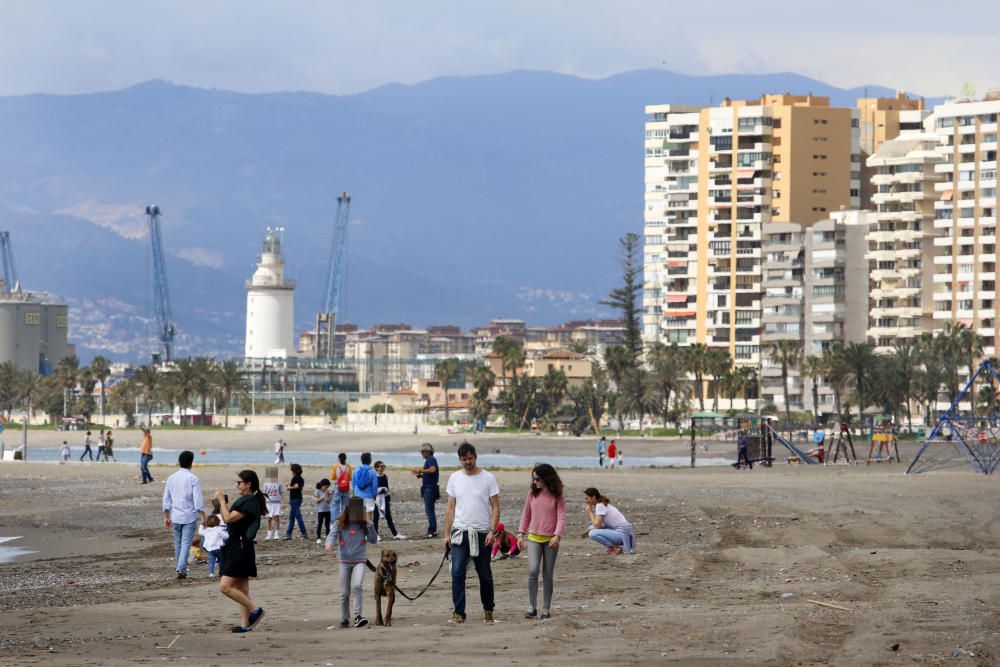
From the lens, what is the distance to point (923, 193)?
121m

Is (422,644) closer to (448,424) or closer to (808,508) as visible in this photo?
(808,508)

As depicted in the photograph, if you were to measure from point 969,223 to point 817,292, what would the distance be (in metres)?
12.2

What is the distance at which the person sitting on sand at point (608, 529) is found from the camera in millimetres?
22297

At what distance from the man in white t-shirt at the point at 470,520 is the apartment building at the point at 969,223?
105433 mm

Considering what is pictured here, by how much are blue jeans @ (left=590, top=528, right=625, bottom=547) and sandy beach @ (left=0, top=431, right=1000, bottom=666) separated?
251 mm

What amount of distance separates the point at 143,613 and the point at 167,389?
13242 centimetres

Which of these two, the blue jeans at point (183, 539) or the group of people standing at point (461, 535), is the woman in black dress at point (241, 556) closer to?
the group of people standing at point (461, 535)

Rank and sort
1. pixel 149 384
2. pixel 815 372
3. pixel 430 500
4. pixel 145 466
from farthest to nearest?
pixel 149 384 → pixel 815 372 → pixel 145 466 → pixel 430 500

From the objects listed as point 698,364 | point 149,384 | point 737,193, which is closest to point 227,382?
point 149,384

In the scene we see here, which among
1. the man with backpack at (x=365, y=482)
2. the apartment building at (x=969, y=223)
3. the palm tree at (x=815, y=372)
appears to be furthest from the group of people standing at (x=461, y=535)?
the apartment building at (x=969, y=223)

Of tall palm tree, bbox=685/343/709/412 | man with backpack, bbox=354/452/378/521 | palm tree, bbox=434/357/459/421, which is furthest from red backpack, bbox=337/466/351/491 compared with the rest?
palm tree, bbox=434/357/459/421

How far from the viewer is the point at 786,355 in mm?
121625

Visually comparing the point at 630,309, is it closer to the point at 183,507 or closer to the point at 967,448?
the point at 967,448

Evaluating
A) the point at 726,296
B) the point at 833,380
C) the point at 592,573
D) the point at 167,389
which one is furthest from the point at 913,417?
the point at 592,573
